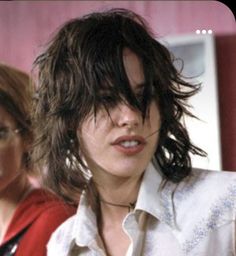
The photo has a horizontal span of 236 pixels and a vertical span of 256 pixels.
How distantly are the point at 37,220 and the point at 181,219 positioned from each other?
0.69 ft

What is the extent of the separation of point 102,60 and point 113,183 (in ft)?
0.44

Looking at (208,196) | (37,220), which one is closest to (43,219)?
(37,220)

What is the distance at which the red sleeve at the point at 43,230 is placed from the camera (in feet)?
1.93

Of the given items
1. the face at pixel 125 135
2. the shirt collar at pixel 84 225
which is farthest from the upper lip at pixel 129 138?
the shirt collar at pixel 84 225

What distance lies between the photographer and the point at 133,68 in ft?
1.62

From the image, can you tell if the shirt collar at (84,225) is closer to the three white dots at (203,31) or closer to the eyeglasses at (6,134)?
the eyeglasses at (6,134)

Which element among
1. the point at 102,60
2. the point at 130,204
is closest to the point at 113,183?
the point at 130,204

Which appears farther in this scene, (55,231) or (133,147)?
(55,231)

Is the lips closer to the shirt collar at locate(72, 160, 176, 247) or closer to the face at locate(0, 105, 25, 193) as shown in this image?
the shirt collar at locate(72, 160, 176, 247)

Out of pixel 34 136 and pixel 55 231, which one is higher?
pixel 34 136

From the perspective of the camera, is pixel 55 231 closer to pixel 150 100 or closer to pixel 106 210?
pixel 106 210

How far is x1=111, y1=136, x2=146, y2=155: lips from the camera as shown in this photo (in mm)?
471

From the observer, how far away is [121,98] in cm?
48

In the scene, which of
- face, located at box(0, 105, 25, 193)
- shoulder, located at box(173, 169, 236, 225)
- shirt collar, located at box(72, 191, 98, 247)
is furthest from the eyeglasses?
shoulder, located at box(173, 169, 236, 225)
